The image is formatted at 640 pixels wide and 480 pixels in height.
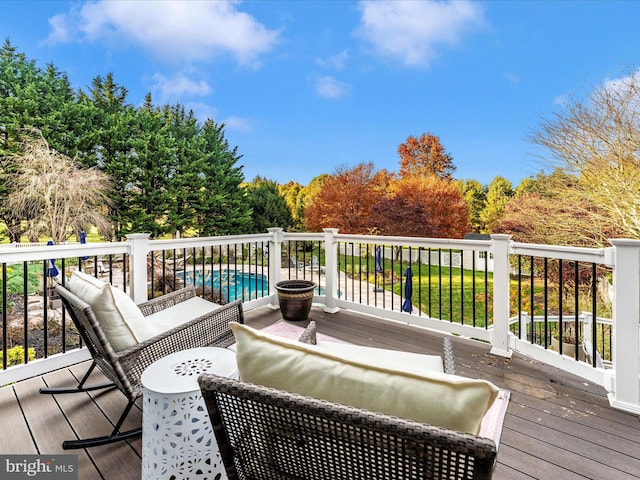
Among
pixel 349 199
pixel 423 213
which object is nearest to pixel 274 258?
pixel 423 213

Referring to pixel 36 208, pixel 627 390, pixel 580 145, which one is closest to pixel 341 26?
pixel 580 145

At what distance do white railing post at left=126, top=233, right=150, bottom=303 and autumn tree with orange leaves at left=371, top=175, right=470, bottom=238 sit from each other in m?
10.9

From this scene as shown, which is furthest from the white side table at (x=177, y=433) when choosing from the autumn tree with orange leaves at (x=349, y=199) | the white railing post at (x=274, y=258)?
the autumn tree with orange leaves at (x=349, y=199)

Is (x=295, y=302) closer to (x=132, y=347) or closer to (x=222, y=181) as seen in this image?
(x=132, y=347)

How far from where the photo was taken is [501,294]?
3059mm

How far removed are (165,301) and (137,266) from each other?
0.57 metres

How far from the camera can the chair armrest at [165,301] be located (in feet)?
8.66

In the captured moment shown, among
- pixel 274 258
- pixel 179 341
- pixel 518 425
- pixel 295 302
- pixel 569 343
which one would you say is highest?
pixel 274 258

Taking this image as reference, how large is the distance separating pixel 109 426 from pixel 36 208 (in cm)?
1148

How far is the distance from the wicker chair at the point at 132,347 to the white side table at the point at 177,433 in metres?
0.55

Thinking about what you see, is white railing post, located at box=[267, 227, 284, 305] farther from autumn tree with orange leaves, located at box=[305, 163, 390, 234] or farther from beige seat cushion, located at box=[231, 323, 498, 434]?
autumn tree with orange leaves, located at box=[305, 163, 390, 234]

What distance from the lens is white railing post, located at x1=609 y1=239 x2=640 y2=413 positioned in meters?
2.14

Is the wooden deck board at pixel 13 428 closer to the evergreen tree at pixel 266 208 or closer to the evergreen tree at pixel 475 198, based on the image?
the evergreen tree at pixel 266 208

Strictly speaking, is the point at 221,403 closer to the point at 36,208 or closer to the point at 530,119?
the point at 530,119
